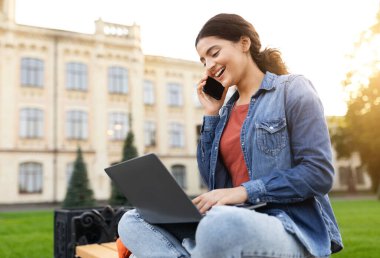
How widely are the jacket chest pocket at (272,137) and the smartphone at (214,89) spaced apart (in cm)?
57

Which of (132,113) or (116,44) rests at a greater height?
(116,44)

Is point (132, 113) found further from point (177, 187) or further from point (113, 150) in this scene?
point (177, 187)

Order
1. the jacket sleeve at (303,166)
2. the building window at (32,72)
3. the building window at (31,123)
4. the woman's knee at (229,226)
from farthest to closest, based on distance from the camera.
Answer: the building window at (32,72), the building window at (31,123), the jacket sleeve at (303,166), the woman's knee at (229,226)

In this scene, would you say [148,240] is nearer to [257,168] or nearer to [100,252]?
[257,168]

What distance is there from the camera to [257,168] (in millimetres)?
1874

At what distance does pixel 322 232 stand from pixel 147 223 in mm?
774

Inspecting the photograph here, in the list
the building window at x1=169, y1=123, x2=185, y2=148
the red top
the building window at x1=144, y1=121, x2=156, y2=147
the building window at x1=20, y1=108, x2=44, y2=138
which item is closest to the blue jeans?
the red top

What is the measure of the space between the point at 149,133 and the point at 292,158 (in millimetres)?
23689

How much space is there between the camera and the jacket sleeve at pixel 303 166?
1.70m

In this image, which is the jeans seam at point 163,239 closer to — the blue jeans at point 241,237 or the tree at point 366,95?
the blue jeans at point 241,237

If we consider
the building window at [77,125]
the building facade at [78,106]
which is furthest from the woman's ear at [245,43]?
the building window at [77,125]

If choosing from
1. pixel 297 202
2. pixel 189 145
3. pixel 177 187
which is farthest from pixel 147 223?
pixel 189 145

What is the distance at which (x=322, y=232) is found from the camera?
1.75 m

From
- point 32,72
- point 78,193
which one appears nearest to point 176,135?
point 32,72
